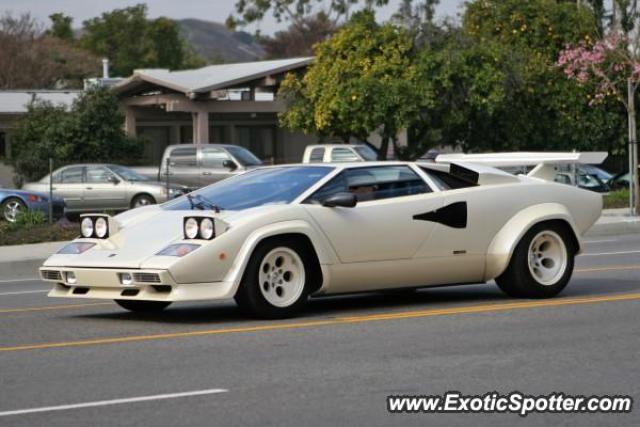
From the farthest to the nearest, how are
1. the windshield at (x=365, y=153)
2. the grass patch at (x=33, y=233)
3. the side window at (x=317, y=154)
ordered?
the side window at (x=317, y=154), the windshield at (x=365, y=153), the grass patch at (x=33, y=233)

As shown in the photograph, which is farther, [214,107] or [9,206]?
[214,107]

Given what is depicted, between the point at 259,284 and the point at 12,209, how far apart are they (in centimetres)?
1782

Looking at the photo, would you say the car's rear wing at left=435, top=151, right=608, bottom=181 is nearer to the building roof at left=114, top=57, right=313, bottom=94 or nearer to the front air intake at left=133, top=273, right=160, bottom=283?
the front air intake at left=133, top=273, right=160, bottom=283

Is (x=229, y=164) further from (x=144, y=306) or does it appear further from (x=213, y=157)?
(x=144, y=306)

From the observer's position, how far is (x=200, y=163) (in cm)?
3438

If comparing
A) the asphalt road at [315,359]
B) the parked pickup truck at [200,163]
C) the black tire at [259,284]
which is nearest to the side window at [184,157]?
the parked pickup truck at [200,163]

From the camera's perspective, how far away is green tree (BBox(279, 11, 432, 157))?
3978 cm

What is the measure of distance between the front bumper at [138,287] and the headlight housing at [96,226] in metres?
0.41

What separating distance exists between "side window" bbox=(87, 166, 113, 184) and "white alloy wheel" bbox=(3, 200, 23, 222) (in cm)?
403

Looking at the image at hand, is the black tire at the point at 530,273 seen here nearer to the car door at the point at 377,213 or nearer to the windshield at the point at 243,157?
the car door at the point at 377,213

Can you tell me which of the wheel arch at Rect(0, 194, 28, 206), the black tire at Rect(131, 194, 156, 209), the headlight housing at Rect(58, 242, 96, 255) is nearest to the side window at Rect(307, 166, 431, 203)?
the headlight housing at Rect(58, 242, 96, 255)

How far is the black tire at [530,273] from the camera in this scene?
1237 centimetres

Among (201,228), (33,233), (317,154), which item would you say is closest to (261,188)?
(201,228)

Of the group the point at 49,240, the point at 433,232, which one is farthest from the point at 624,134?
the point at 433,232
